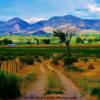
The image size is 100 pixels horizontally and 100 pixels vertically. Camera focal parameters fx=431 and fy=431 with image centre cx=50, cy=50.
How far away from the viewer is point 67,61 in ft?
269

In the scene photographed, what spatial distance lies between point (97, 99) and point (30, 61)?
6169cm

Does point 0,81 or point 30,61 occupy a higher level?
point 0,81

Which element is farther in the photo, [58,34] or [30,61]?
[58,34]

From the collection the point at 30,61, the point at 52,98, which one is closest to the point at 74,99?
the point at 52,98

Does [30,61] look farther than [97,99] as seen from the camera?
Yes

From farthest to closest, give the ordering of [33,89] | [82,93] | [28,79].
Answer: [28,79]
[33,89]
[82,93]

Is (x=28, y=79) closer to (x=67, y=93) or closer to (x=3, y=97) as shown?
(x=67, y=93)

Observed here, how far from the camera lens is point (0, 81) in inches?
1067

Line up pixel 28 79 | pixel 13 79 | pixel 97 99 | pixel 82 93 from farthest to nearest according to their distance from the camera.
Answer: pixel 28 79 < pixel 82 93 < pixel 13 79 < pixel 97 99

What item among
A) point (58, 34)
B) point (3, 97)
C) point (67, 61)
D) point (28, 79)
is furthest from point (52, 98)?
point (58, 34)

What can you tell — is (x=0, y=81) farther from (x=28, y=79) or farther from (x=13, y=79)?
(x=28, y=79)

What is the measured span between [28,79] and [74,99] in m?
16.0

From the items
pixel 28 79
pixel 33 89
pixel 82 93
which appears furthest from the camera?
pixel 28 79

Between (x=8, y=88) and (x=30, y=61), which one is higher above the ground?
(x=8, y=88)
